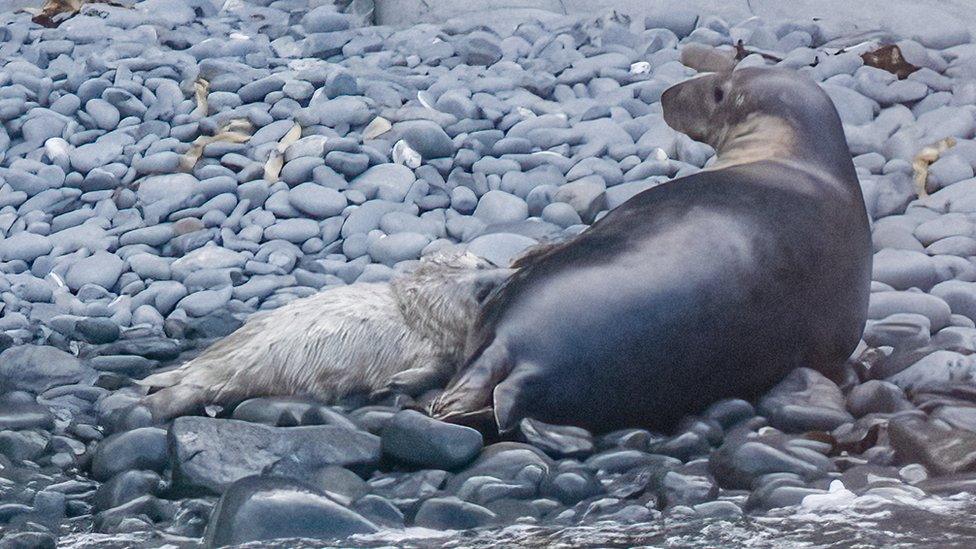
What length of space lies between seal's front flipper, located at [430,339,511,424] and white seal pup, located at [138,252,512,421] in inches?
18.9

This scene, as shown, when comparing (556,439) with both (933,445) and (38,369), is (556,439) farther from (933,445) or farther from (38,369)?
(38,369)

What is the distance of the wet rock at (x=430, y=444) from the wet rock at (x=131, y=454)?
60cm

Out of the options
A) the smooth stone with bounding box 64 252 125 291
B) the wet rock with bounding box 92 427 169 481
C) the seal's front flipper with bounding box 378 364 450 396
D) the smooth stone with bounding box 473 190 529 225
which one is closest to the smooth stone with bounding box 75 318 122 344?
the smooth stone with bounding box 64 252 125 291

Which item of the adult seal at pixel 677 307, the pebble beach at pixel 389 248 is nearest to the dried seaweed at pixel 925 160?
the pebble beach at pixel 389 248

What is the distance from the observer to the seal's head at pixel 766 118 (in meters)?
4.95

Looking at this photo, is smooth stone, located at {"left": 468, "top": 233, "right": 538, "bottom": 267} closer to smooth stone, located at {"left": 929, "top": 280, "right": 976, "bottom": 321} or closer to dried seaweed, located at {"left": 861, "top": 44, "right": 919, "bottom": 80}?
smooth stone, located at {"left": 929, "top": 280, "right": 976, "bottom": 321}

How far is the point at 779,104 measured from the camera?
5.18 m

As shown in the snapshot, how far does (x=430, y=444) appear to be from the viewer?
3758 mm

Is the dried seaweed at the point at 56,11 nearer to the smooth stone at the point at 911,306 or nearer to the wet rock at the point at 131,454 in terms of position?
the wet rock at the point at 131,454

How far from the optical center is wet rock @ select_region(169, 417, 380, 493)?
12.1ft

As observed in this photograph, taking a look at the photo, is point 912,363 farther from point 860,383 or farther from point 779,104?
point 779,104

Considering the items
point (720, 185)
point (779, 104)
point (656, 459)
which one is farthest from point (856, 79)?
point (656, 459)

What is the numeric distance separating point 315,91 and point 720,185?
3.08m

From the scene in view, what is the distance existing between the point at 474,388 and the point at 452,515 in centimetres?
68
